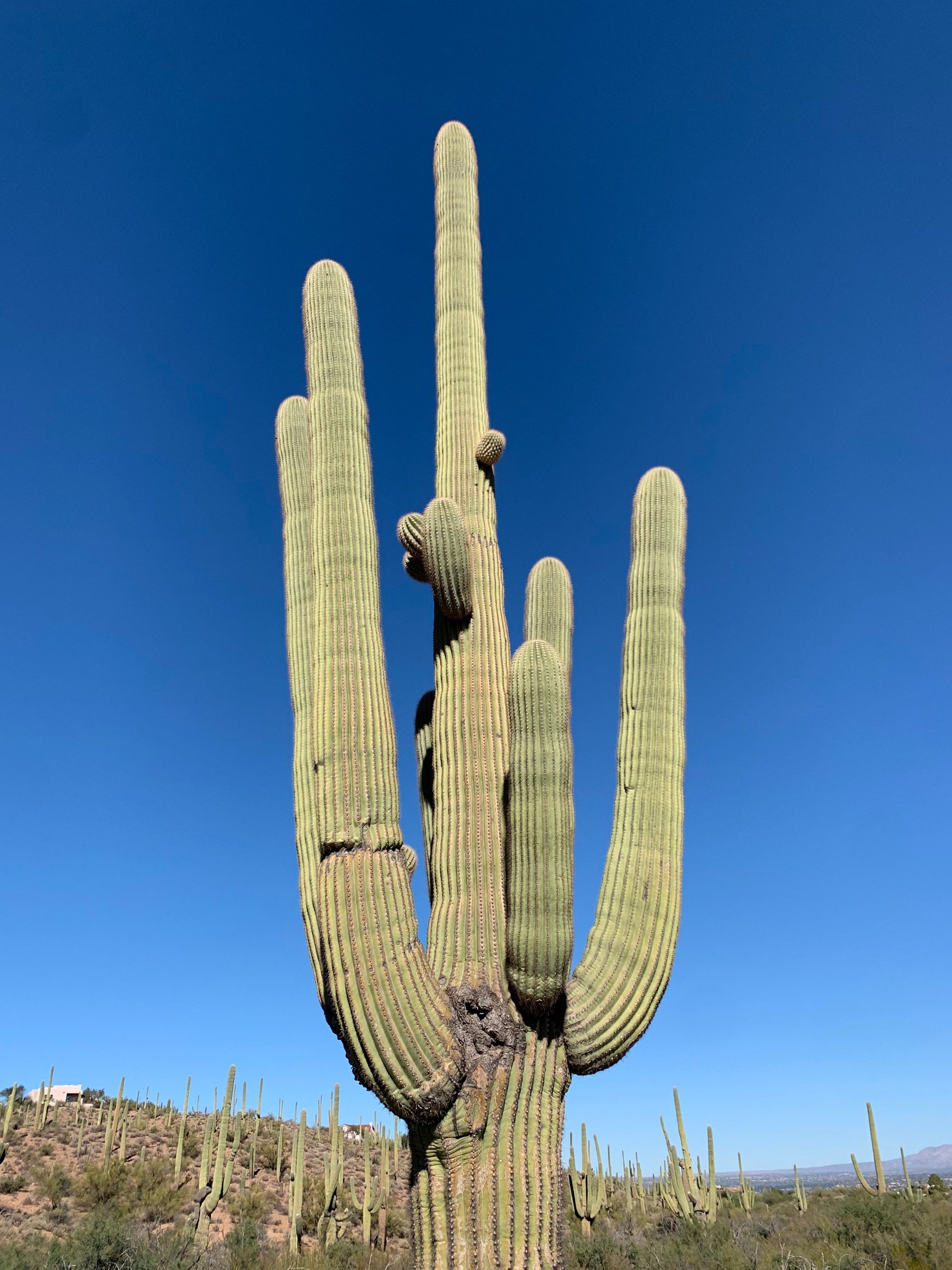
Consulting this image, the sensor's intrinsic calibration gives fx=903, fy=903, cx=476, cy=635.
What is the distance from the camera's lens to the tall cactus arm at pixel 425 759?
6355mm

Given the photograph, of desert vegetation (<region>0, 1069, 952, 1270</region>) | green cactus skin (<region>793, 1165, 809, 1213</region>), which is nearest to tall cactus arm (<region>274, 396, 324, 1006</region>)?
desert vegetation (<region>0, 1069, 952, 1270</region>)

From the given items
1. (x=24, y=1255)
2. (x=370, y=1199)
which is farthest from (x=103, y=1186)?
(x=24, y=1255)

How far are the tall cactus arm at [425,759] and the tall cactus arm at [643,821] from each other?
1.29 metres

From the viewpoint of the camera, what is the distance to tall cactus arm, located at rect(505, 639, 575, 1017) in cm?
502

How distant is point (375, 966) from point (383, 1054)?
0.45 meters

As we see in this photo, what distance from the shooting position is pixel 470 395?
7141 mm

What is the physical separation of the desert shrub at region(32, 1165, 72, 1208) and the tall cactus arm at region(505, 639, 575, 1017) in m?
17.5

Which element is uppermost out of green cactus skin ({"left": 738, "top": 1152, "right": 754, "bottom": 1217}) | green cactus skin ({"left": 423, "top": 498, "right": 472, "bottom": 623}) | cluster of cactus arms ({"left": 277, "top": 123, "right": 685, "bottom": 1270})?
green cactus skin ({"left": 423, "top": 498, "right": 472, "bottom": 623})

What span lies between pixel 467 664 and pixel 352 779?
137 cm

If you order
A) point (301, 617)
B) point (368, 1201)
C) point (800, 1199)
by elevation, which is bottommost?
point (800, 1199)

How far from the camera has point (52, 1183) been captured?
1834cm

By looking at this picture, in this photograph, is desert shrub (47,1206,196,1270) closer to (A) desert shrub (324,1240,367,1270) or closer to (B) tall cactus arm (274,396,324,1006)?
(A) desert shrub (324,1240,367,1270)

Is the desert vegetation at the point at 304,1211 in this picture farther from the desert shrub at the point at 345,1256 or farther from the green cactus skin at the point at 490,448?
the green cactus skin at the point at 490,448

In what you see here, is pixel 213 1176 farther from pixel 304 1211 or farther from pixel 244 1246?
pixel 244 1246
